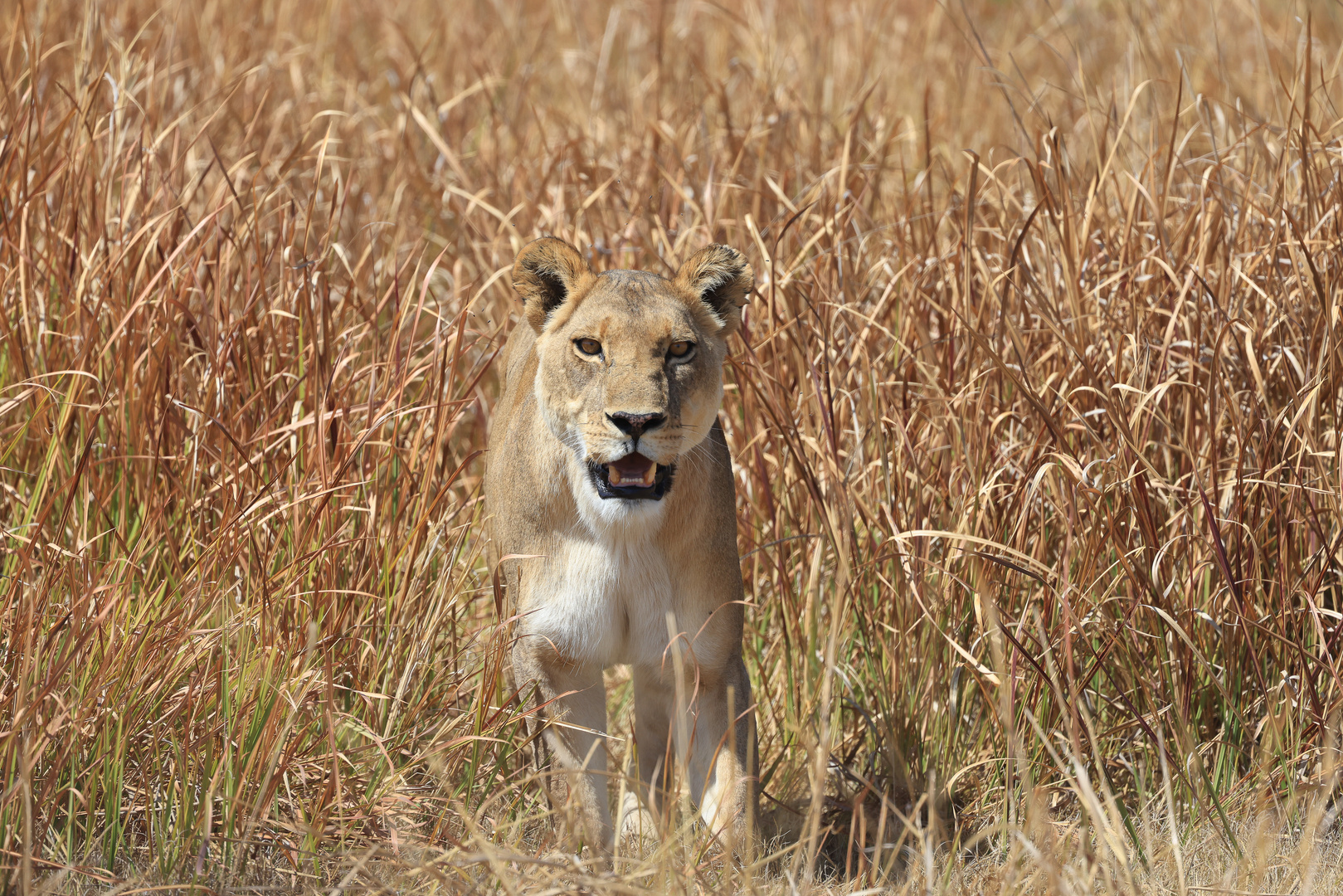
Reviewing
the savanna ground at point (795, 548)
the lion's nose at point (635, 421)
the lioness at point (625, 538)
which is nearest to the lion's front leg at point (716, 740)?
the lioness at point (625, 538)

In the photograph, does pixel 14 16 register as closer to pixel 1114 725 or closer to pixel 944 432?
pixel 944 432

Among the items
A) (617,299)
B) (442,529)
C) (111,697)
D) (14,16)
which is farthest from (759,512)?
(14,16)

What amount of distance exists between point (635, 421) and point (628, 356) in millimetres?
223

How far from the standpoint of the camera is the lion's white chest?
3363 millimetres

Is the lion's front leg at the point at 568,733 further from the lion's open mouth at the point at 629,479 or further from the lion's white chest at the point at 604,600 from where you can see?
the lion's open mouth at the point at 629,479

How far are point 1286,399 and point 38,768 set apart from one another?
383cm

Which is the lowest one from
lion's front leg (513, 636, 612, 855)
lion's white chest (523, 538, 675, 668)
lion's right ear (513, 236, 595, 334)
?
lion's front leg (513, 636, 612, 855)

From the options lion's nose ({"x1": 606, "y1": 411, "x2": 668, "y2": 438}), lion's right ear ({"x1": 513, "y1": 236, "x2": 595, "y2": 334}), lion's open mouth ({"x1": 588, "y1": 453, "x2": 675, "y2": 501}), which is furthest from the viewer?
lion's right ear ({"x1": 513, "y1": 236, "x2": 595, "y2": 334})

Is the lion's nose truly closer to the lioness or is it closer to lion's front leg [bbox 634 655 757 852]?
the lioness

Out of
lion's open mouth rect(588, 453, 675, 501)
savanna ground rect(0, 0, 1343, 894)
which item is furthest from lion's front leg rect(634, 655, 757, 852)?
lion's open mouth rect(588, 453, 675, 501)

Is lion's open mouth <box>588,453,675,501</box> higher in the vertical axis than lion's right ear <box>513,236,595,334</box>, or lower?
lower

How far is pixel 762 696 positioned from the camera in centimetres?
431

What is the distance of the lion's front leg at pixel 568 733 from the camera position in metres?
3.31

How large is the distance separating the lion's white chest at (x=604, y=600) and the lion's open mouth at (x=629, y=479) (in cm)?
25
